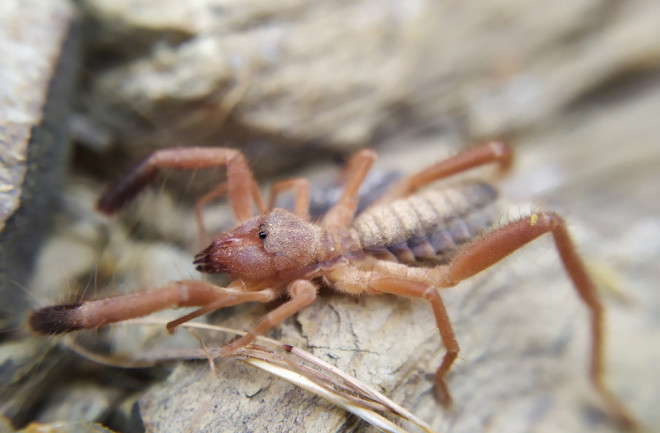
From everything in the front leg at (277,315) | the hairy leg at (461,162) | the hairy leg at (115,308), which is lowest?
the front leg at (277,315)

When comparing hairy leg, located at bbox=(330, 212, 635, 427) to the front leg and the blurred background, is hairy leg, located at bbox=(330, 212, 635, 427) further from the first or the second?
the front leg

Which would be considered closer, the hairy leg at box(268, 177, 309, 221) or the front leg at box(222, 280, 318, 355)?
the front leg at box(222, 280, 318, 355)

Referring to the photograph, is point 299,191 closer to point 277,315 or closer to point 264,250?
point 264,250

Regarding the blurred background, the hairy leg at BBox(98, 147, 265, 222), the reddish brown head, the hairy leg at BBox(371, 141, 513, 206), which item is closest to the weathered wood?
the blurred background

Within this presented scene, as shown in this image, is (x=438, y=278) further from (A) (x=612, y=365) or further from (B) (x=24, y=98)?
(B) (x=24, y=98)

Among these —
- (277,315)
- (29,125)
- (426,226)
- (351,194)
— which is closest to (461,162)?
(426,226)

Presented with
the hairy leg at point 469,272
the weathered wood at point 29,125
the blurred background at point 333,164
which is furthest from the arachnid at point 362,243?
the weathered wood at point 29,125

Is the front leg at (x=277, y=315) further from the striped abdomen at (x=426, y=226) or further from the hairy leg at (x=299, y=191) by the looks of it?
the hairy leg at (x=299, y=191)
